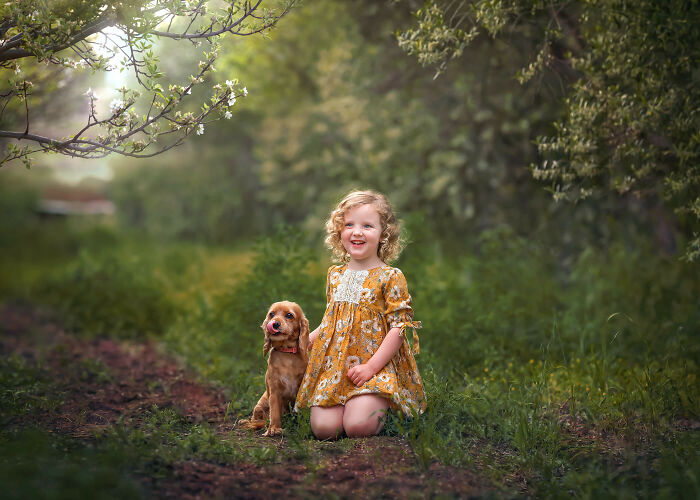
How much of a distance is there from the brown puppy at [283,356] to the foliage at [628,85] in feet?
7.85

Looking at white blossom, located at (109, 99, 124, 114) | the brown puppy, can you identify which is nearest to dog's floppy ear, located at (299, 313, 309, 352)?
the brown puppy

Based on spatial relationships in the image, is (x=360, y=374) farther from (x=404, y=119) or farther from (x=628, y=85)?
(x=404, y=119)

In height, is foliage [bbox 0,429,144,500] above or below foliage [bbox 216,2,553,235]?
below

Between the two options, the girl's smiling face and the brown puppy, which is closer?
the brown puppy

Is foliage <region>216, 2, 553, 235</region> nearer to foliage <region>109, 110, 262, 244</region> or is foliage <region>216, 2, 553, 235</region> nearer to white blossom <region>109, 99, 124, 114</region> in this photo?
white blossom <region>109, 99, 124, 114</region>

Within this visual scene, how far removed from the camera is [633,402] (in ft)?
14.8

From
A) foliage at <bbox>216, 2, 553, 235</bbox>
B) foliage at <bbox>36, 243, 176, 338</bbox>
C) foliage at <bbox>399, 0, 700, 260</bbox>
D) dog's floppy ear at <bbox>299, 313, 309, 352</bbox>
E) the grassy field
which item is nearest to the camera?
the grassy field

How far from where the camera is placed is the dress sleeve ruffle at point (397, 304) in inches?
161

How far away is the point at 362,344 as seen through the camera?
13.6 ft

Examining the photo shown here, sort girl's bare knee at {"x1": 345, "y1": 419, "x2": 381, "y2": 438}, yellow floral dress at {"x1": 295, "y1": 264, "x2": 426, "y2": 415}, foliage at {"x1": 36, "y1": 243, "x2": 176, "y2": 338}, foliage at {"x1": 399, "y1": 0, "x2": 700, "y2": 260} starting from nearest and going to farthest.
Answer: girl's bare knee at {"x1": 345, "y1": 419, "x2": 381, "y2": 438} < yellow floral dress at {"x1": 295, "y1": 264, "x2": 426, "y2": 415} < foliage at {"x1": 399, "y1": 0, "x2": 700, "y2": 260} < foliage at {"x1": 36, "y1": 243, "x2": 176, "y2": 338}

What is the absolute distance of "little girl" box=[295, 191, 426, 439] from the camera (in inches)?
158

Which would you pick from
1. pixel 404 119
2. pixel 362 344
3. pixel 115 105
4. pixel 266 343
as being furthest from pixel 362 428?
pixel 404 119

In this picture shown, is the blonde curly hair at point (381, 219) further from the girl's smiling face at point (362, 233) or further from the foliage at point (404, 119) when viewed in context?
the foliage at point (404, 119)

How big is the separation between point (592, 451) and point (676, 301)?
10.9ft
